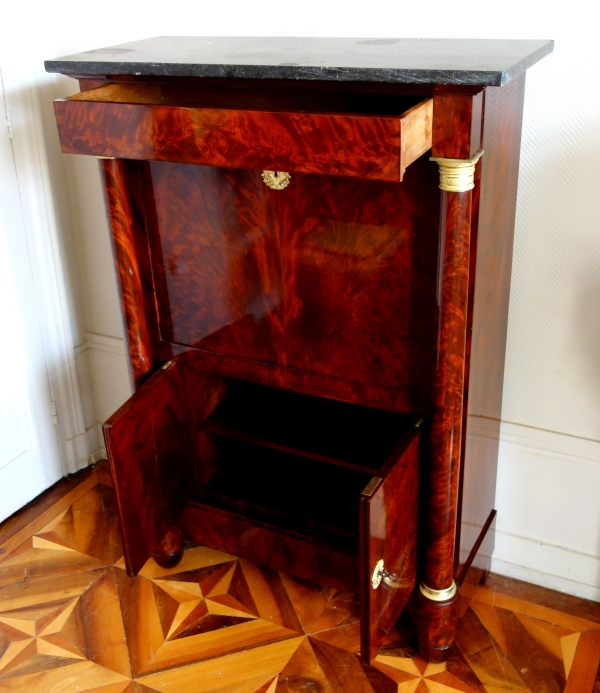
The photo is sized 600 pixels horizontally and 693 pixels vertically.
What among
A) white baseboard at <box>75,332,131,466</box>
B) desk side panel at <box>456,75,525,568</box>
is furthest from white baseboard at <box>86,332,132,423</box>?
desk side panel at <box>456,75,525,568</box>

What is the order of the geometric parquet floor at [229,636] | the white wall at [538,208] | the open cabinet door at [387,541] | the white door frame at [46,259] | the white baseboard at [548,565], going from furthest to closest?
1. the white door frame at [46,259]
2. the white baseboard at [548,565]
3. the geometric parquet floor at [229,636]
4. the white wall at [538,208]
5. the open cabinet door at [387,541]

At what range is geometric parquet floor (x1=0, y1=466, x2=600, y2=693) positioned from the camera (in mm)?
1239

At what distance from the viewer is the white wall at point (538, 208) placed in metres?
1.13

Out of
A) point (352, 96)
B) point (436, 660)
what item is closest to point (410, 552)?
point (436, 660)

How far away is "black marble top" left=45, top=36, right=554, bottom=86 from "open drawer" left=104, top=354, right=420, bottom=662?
48 cm

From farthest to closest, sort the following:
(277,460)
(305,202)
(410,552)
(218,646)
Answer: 1. (277,460)
2. (218,646)
3. (410,552)
4. (305,202)

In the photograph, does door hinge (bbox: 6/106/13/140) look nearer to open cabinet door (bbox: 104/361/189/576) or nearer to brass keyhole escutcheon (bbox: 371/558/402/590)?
open cabinet door (bbox: 104/361/189/576)

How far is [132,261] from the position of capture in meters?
1.22

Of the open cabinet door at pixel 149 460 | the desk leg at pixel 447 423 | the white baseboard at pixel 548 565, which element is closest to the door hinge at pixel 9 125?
the open cabinet door at pixel 149 460

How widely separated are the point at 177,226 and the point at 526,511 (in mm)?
792

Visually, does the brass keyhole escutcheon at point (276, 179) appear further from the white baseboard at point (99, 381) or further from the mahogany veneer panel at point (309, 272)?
the white baseboard at point (99, 381)

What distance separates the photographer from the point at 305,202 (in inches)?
41.8

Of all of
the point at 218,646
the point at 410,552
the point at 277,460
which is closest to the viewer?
the point at 410,552

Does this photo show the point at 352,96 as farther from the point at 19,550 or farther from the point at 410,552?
the point at 19,550
